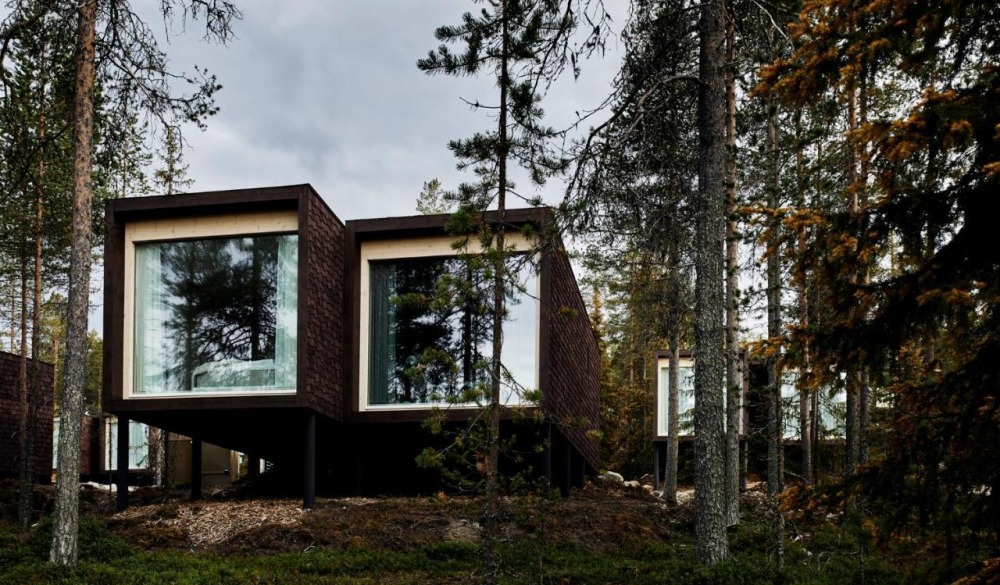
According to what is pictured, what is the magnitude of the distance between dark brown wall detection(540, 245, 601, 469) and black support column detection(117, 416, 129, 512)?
21.4ft

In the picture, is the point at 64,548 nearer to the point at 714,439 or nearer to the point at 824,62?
the point at 714,439

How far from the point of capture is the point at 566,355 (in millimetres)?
15875

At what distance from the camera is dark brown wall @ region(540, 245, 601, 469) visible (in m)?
13.5

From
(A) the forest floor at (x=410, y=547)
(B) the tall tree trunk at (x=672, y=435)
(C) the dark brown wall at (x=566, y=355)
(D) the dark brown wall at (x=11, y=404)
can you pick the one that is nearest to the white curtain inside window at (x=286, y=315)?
(A) the forest floor at (x=410, y=547)

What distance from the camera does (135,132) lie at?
35.5 ft

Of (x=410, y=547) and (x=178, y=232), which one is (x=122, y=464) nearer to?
(x=178, y=232)

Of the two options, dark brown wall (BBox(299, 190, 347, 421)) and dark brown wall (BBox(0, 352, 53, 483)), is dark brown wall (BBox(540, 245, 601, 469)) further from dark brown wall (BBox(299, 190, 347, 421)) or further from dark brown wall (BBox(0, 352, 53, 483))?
dark brown wall (BBox(0, 352, 53, 483))

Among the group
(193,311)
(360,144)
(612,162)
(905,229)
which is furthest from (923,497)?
(360,144)

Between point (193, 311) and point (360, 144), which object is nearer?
point (193, 311)

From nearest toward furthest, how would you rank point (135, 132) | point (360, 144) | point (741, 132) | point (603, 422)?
point (135, 132) < point (741, 132) < point (360, 144) < point (603, 422)

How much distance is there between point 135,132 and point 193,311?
10.9ft

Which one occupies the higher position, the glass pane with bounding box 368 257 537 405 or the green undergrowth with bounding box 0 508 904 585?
the glass pane with bounding box 368 257 537 405

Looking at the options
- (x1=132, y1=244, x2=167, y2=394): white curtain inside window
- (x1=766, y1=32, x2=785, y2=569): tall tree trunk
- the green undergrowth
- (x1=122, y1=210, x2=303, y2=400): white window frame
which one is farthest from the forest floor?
(x1=132, y1=244, x2=167, y2=394): white curtain inside window

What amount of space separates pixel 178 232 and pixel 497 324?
6.97 metres
